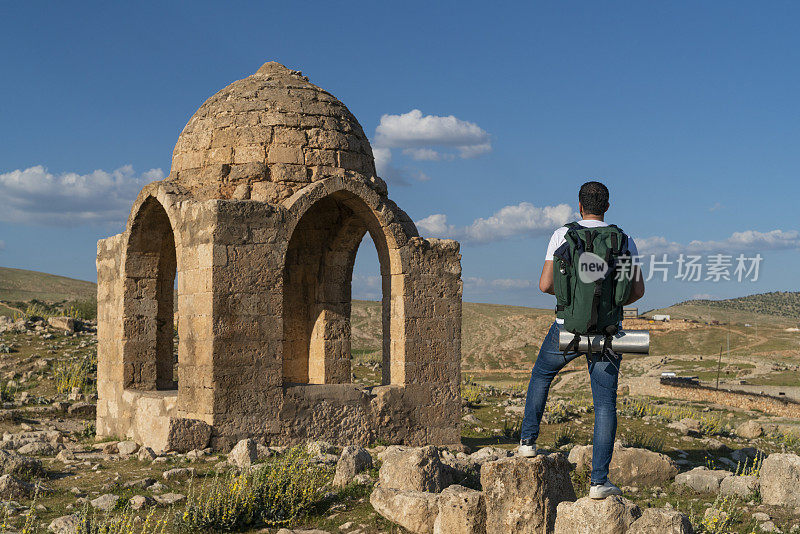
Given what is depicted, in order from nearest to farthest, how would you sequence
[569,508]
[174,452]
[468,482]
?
1. [569,508]
2. [468,482]
3. [174,452]

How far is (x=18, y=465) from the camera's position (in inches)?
303

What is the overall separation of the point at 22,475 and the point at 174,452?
67.1 inches

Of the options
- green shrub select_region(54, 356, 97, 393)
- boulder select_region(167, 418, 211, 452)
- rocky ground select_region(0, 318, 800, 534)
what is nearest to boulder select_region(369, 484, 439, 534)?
rocky ground select_region(0, 318, 800, 534)

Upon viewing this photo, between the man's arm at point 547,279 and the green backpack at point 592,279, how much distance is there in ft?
0.25

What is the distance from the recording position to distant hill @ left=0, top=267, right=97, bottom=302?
5225 cm

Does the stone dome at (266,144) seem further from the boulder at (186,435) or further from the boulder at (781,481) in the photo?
the boulder at (781,481)

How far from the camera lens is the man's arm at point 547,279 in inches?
195

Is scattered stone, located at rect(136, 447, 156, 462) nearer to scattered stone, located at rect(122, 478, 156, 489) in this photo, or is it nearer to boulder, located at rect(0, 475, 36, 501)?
scattered stone, located at rect(122, 478, 156, 489)

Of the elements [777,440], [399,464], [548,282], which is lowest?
[777,440]

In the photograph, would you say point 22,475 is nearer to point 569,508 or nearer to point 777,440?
point 569,508

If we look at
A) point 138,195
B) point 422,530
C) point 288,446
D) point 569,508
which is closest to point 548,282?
point 569,508

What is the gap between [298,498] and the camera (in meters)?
6.47

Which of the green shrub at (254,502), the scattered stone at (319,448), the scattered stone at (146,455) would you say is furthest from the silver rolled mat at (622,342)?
the scattered stone at (146,455)

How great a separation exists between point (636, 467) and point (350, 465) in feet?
10.1
